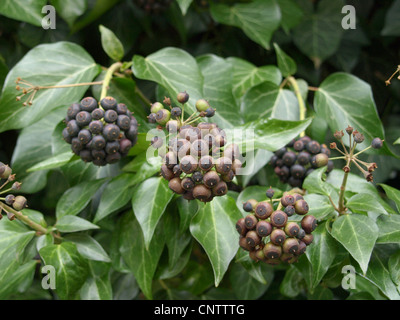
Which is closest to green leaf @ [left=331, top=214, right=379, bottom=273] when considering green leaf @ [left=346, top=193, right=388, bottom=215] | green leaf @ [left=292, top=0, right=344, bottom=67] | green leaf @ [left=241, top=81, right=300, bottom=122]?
green leaf @ [left=346, top=193, right=388, bottom=215]

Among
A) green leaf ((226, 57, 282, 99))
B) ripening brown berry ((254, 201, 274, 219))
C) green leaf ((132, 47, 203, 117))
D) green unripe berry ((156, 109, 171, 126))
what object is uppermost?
green unripe berry ((156, 109, 171, 126))

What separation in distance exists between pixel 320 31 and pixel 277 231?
99 centimetres

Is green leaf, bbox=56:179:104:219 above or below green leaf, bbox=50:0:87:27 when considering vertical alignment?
below

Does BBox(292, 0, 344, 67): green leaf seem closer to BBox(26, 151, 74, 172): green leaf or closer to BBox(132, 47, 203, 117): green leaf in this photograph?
BBox(132, 47, 203, 117): green leaf

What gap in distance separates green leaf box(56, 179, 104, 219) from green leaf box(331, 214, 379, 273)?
0.53 m

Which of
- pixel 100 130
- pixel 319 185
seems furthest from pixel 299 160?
pixel 100 130

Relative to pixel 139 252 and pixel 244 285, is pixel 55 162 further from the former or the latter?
pixel 244 285

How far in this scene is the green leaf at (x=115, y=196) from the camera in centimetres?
103

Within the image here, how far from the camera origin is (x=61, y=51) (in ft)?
3.85

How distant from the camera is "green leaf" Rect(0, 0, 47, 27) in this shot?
1.20m

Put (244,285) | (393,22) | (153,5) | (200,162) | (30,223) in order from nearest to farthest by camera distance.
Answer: (200,162) < (30,223) < (244,285) < (153,5) < (393,22)

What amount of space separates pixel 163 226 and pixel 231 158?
0.31 meters

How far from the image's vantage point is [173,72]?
1142mm

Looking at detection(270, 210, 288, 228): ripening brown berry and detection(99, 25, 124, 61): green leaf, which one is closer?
detection(270, 210, 288, 228): ripening brown berry
